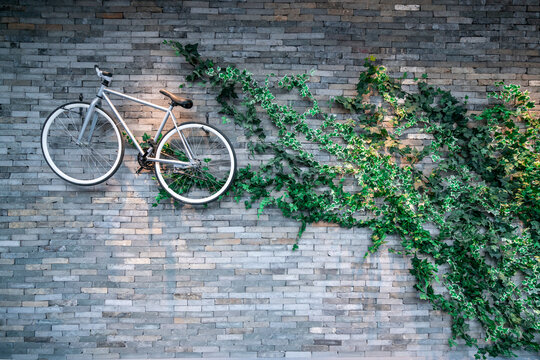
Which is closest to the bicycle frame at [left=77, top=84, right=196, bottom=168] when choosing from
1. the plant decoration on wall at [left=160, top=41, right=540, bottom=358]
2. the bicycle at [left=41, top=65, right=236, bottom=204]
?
the bicycle at [left=41, top=65, right=236, bottom=204]

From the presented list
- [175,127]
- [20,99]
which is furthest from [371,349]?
[20,99]

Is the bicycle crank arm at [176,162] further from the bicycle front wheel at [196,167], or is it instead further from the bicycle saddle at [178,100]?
the bicycle saddle at [178,100]

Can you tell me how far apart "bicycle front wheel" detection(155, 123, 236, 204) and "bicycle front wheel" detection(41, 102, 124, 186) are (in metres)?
0.50

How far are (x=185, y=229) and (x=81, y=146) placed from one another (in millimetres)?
1258

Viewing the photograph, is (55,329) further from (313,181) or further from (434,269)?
(434,269)

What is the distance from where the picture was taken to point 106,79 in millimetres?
3182

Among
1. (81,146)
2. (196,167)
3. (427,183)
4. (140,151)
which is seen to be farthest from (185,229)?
(427,183)

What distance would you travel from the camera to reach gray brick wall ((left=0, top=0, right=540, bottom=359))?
3387 millimetres

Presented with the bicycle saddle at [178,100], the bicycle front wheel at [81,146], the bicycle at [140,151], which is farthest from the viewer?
the bicycle front wheel at [81,146]

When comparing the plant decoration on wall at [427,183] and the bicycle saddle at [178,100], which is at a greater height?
the bicycle saddle at [178,100]

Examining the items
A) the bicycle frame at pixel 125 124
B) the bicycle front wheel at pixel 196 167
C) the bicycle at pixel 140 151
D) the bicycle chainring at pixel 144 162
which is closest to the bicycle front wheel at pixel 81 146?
the bicycle at pixel 140 151

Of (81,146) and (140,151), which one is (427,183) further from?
(81,146)

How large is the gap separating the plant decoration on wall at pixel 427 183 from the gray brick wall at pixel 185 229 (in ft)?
0.57

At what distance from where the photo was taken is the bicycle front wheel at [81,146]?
337 centimetres
